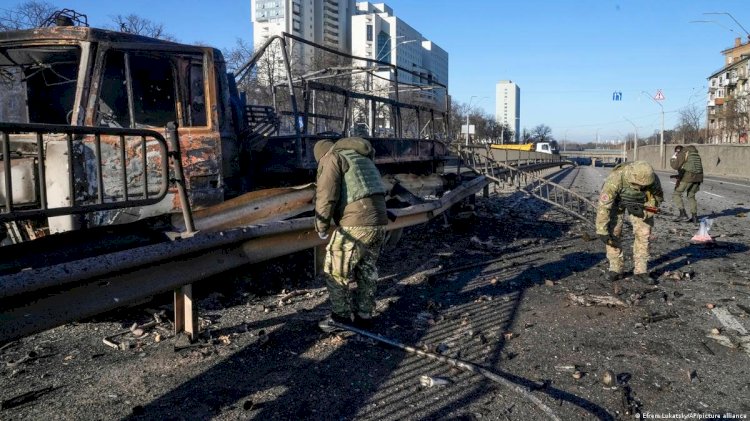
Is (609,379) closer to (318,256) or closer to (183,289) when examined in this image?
(183,289)

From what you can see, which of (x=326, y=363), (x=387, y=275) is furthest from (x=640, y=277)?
(x=326, y=363)

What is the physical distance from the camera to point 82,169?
3977 millimetres

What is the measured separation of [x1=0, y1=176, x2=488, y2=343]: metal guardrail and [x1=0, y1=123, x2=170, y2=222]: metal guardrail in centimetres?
29

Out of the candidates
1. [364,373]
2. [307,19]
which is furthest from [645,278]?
[307,19]

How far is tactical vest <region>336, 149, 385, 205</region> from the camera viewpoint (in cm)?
461

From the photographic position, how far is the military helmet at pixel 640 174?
6320 millimetres

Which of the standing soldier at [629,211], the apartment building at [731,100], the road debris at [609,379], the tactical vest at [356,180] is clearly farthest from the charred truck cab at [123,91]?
the apartment building at [731,100]

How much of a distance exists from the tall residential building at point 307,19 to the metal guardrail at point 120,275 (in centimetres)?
8111

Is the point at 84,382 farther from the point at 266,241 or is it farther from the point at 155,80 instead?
the point at 155,80

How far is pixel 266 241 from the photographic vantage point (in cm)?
457

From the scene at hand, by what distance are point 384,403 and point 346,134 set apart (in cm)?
430

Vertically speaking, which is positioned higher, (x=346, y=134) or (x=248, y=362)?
(x=346, y=134)

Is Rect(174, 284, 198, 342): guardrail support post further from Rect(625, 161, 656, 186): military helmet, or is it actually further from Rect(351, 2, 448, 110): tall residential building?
Rect(351, 2, 448, 110): tall residential building

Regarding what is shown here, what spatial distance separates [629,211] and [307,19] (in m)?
87.9
